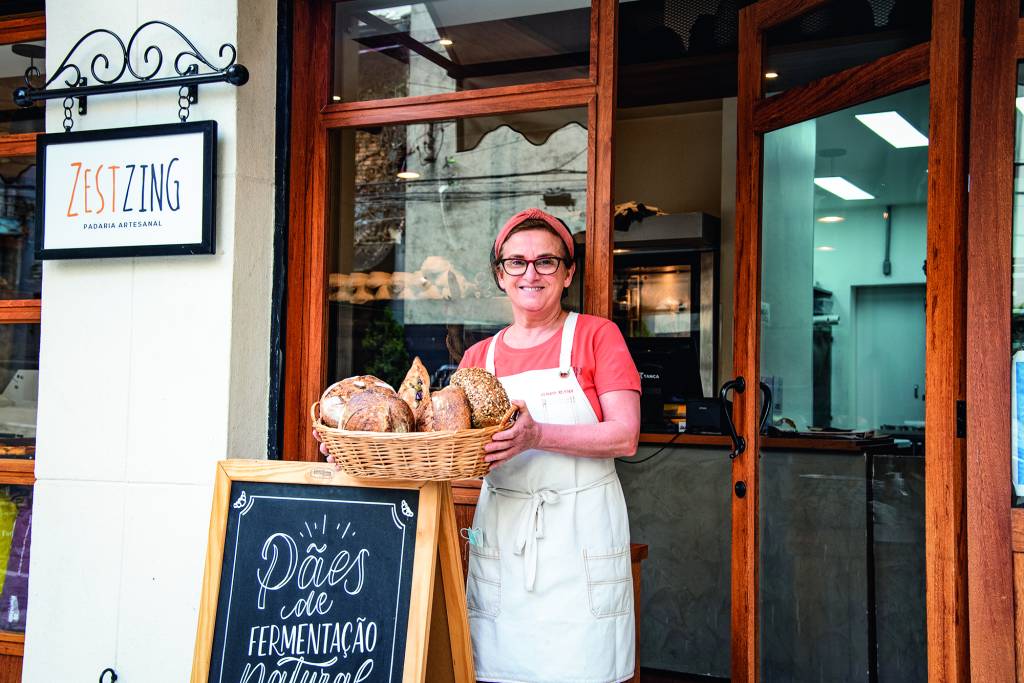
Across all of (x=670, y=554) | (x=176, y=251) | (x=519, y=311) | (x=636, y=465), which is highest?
(x=176, y=251)

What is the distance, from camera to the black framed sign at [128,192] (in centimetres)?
285

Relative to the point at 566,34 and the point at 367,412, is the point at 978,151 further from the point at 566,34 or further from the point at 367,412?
the point at 367,412

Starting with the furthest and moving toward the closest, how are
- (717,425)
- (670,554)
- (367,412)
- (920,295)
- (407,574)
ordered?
1. (920,295)
2. (670,554)
3. (717,425)
4. (407,574)
5. (367,412)

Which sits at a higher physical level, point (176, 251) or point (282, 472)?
point (176, 251)

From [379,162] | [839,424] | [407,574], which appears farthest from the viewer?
[839,424]

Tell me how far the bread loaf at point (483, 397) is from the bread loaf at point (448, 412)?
2cm

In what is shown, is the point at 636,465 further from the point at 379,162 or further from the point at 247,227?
→ the point at 247,227

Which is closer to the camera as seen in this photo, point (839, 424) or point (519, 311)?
point (519, 311)

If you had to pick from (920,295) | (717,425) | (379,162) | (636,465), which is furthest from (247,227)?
(920,295)

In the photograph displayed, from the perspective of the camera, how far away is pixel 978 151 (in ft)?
7.31

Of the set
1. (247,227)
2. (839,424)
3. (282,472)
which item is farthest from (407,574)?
(839,424)

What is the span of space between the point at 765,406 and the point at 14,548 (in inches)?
102

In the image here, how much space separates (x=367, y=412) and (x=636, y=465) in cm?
280

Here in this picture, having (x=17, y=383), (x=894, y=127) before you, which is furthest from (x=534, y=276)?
(x=17, y=383)
